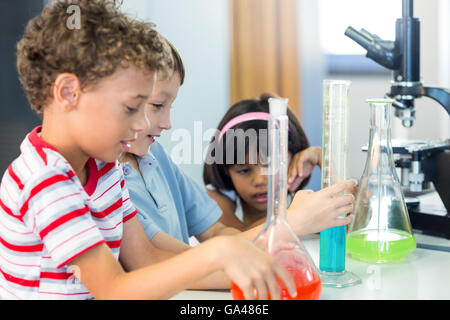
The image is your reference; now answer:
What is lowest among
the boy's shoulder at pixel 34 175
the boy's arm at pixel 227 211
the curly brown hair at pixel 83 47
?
the boy's arm at pixel 227 211

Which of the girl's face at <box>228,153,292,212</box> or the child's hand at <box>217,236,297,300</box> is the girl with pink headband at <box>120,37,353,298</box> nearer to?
the child's hand at <box>217,236,297,300</box>

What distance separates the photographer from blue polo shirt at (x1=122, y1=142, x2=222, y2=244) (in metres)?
1.03

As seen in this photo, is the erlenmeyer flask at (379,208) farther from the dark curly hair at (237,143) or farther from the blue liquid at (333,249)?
the dark curly hair at (237,143)

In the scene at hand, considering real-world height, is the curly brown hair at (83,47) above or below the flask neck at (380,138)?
above

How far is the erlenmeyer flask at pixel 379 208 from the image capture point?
0.92 m

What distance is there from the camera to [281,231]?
0.67 metres

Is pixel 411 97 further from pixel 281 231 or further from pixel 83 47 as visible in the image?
pixel 83 47

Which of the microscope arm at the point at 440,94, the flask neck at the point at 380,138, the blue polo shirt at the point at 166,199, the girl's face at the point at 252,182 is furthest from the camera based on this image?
the girl's face at the point at 252,182

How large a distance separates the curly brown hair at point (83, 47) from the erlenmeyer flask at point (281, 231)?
0.60 feet

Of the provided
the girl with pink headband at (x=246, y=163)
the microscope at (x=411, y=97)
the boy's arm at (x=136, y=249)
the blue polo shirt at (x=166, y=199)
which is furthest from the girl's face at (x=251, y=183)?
the boy's arm at (x=136, y=249)

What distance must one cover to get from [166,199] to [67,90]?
18.9 inches

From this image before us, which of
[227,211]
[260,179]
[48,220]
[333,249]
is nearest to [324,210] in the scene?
[333,249]
